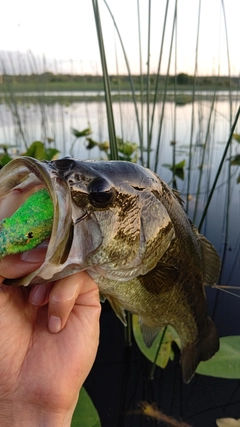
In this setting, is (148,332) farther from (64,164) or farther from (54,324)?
(64,164)

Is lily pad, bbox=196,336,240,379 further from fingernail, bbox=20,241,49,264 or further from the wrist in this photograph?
fingernail, bbox=20,241,49,264

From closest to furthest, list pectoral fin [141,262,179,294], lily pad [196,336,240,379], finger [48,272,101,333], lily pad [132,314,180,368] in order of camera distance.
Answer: finger [48,272,101,333] → pectoral fin [141,262,179,294] → lily pad [196,336,240,379] → lily pad [132,314,180,368]

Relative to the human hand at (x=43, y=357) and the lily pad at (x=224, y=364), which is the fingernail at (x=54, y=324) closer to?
the human hand at (x=43, y=357)

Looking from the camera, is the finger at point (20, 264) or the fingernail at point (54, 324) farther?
the fingernail at point (54, 324)

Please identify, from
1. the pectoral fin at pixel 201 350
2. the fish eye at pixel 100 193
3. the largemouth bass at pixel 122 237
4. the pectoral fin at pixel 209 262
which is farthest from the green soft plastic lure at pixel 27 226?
the pectoral fin at pixel 201 350

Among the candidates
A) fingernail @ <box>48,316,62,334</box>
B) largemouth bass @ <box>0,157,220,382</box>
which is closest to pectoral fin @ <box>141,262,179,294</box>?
largemouth bass @ <box>0,157,220,382</box>

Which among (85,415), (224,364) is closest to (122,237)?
(85,415)

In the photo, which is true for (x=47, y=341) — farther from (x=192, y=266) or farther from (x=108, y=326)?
(x=108, y=326)
